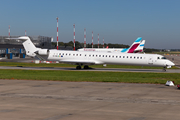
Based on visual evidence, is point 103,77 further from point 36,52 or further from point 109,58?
point 36,52

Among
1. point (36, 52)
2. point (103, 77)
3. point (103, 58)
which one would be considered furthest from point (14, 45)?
point (103, 77)

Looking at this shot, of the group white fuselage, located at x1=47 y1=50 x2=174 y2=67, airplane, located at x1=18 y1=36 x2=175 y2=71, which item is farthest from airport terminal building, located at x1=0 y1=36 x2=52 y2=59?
white fuselage, located at x1=47 y1=50 x2=174 y2=67

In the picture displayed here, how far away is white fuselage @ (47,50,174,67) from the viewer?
41.3 m

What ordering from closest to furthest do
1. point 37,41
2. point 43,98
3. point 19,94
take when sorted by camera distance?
1. point 43,98
2. point 19,94
3. point 37,41

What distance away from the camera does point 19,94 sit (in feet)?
54.2

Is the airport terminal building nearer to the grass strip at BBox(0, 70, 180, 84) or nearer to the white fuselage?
the white fuselage

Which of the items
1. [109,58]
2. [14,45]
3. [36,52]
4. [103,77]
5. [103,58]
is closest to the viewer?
[103,77]

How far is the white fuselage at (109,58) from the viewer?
136 feet

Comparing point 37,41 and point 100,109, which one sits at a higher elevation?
point 37,41

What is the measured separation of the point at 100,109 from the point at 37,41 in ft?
289

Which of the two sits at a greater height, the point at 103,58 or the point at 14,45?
the point at 14,45

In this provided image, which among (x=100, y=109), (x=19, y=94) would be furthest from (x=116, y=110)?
(x=19, y=94)

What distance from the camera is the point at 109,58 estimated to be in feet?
139

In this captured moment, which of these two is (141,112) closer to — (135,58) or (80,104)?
(80,104)
